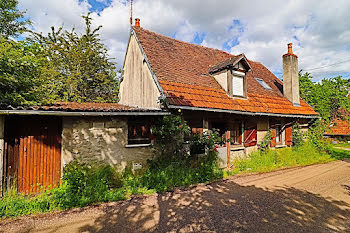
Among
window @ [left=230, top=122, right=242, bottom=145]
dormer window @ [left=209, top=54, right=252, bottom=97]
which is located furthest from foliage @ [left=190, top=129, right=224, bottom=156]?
dormer window @ [left=209, top=54, right=252, bottom=97]

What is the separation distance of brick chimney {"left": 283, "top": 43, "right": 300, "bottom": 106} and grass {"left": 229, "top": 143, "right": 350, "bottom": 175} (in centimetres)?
317

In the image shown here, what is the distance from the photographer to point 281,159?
9.10 m

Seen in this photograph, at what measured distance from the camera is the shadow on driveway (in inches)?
143

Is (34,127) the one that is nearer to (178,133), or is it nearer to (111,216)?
(111,216)

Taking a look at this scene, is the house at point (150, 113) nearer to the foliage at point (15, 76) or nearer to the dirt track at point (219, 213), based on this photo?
the foliage at point (15, 76)

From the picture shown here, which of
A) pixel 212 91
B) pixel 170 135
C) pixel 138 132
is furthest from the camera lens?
pixel 212 91

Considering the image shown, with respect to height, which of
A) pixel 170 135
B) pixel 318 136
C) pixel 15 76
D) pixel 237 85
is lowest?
pixel 318 136

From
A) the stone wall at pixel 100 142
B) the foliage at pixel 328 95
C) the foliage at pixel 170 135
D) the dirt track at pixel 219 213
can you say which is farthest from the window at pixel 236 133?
the foliage at pixel 328 95

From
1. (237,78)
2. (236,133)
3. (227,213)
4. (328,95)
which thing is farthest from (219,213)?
(328,95)

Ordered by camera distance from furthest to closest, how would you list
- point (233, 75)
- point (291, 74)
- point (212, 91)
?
point (291, 74)
point (233, 75)
point (212, 91)

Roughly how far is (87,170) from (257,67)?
1481cm

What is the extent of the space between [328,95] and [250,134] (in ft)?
29.0

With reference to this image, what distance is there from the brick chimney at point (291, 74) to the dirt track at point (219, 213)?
23.4 ft

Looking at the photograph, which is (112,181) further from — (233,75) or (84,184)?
(233,75)
